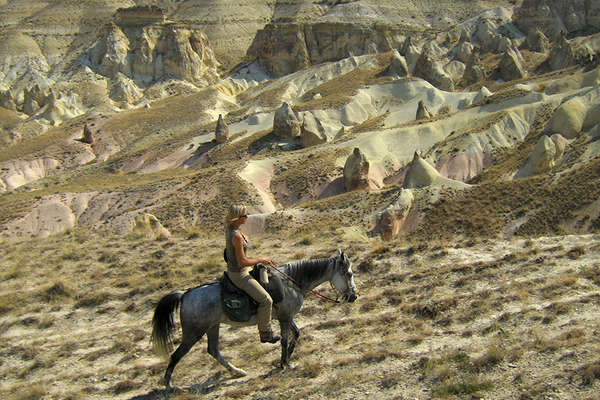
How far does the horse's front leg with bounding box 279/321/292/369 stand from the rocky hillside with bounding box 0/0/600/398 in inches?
18.5

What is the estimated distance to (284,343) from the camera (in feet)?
32.9

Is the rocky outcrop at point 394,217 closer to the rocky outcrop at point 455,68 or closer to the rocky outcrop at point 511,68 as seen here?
the rocky outcrop at point 511,68

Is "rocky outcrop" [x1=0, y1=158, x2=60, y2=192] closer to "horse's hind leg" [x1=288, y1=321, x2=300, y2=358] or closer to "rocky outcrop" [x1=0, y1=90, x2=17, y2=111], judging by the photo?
"rocky outcrop" [x1=0, y1=90, x2=17, y2=111]

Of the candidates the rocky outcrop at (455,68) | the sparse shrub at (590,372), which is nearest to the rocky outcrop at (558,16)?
the rocky outcrop at (455,68)

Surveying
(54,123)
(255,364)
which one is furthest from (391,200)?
(54,123)

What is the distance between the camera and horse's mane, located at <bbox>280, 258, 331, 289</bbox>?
10148mm

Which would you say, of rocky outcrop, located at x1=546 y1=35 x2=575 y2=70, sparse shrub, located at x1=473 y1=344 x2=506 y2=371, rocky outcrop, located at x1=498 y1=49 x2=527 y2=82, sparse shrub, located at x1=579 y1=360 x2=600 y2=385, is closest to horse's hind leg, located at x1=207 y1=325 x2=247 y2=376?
sparse shrub, located at x1=473 y1=344 x2=506 y2=371

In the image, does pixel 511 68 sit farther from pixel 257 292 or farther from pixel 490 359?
pixel 257 292

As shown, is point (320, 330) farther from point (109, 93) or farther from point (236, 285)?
point (109, 93)

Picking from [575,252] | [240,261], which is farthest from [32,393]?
[575,252]

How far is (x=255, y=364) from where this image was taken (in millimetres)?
10711

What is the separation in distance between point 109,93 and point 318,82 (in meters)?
38.5

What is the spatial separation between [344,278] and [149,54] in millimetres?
103590

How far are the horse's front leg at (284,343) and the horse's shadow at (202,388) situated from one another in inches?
6.8
